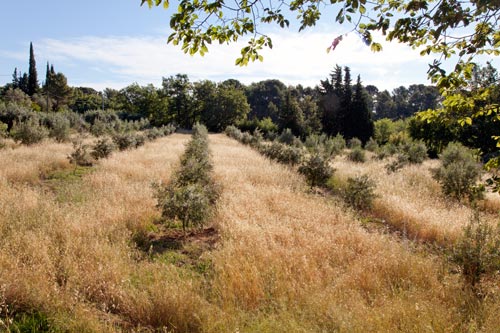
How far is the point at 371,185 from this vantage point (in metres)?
9.09

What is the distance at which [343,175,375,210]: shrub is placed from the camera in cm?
912

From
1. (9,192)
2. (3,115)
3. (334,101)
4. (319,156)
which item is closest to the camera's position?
(9,192)

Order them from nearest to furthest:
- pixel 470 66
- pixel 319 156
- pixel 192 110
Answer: pixel 470 66 → pixel 319 156 → pixel 192 110

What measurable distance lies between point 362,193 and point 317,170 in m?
3.00

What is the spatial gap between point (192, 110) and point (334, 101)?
28834 millimetres

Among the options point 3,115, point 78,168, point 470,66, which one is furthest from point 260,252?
point 3,115

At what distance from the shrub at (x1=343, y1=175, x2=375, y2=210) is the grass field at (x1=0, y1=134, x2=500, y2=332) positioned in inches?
78.8

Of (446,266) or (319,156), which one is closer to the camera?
(446,266)

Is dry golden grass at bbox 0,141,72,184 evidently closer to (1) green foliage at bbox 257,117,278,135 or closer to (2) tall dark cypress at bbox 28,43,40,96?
(1) green foliage at bbox 257,117,278,135

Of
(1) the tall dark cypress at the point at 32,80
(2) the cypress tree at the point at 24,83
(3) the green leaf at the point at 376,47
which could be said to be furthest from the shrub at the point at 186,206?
(2) the cypress tree at the point at 24,83

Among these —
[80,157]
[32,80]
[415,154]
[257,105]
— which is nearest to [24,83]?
[32,80]

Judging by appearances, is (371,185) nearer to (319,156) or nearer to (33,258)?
(319,156)

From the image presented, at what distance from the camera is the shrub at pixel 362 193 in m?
9.12

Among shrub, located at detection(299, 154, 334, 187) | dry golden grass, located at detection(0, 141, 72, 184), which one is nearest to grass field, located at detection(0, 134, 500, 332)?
dry golden grass, located at detection(0, 141, 72, 184)
